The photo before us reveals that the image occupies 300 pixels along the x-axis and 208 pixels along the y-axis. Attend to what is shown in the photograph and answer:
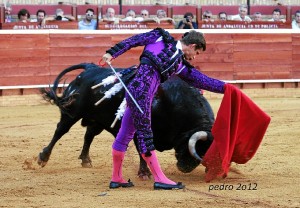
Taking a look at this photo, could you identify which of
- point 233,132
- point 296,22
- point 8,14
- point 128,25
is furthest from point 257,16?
point 233,132

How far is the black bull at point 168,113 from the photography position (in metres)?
5.74

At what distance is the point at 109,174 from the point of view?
6.21 meters

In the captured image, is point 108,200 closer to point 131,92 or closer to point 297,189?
point 131,92

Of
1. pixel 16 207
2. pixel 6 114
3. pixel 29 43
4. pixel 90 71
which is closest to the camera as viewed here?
pixel 16 207

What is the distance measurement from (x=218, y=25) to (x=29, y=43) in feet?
10.6

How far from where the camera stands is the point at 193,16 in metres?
13.6

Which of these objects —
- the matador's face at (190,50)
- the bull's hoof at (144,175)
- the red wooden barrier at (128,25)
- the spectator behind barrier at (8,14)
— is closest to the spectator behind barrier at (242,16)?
the red wooden barrier at (128,25)

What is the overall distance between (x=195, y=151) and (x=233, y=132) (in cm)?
31

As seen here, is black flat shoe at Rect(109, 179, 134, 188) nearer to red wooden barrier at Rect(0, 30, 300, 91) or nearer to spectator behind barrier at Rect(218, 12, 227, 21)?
red wooden barrier at Rect(0, 30, 300, 91)

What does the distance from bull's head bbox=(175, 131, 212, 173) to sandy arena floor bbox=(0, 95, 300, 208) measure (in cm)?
12

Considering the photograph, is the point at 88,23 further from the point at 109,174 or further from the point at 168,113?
the point at 168,113

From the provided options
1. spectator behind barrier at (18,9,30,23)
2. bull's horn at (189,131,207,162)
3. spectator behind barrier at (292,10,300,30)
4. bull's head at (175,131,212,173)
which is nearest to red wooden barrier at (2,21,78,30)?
spectator behind barrier at (18,9,30,23)

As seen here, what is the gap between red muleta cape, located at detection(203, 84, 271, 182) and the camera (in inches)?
218

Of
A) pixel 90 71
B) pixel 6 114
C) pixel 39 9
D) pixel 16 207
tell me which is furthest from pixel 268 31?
pixel 16 207
